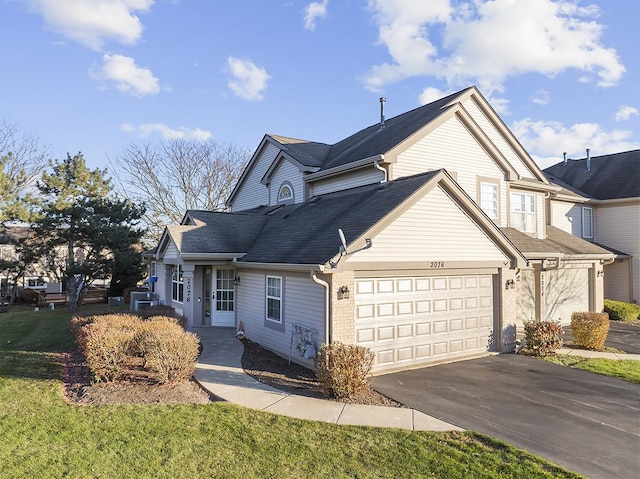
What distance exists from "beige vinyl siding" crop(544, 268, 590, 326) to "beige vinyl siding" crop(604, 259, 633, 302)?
5.39m

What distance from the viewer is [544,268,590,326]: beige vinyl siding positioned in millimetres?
17969

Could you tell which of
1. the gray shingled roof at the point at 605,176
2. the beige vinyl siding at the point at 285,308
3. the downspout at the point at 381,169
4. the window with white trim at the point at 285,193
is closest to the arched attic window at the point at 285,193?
the window with white trim at the point at 285,193

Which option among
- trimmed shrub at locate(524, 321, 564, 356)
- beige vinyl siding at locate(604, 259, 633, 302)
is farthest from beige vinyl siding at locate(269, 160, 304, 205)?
beige vinyl siding at locate(604, 259, 633, 302)

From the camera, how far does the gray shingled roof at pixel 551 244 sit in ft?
53.0

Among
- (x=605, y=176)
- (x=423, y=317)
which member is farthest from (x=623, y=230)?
(x=423, y=317)

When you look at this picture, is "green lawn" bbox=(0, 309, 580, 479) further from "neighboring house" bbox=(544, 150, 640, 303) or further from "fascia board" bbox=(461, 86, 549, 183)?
"neighboring house" bbox=(544, 150, 640, 303)

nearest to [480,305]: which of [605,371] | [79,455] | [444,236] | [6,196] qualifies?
[444,236]

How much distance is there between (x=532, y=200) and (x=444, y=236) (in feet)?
32.3

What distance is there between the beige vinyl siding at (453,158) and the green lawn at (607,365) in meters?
6.63

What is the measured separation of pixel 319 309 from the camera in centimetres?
1045

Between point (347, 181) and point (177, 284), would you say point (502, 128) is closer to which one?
point (347, 181)

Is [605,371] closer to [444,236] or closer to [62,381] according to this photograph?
[444,236]

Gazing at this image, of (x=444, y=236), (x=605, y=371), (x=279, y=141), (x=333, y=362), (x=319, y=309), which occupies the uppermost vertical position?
(x=279, y=141)

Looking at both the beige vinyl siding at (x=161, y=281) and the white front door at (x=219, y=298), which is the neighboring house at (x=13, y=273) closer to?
the beige vinyl siding at (x=161, y=281)
